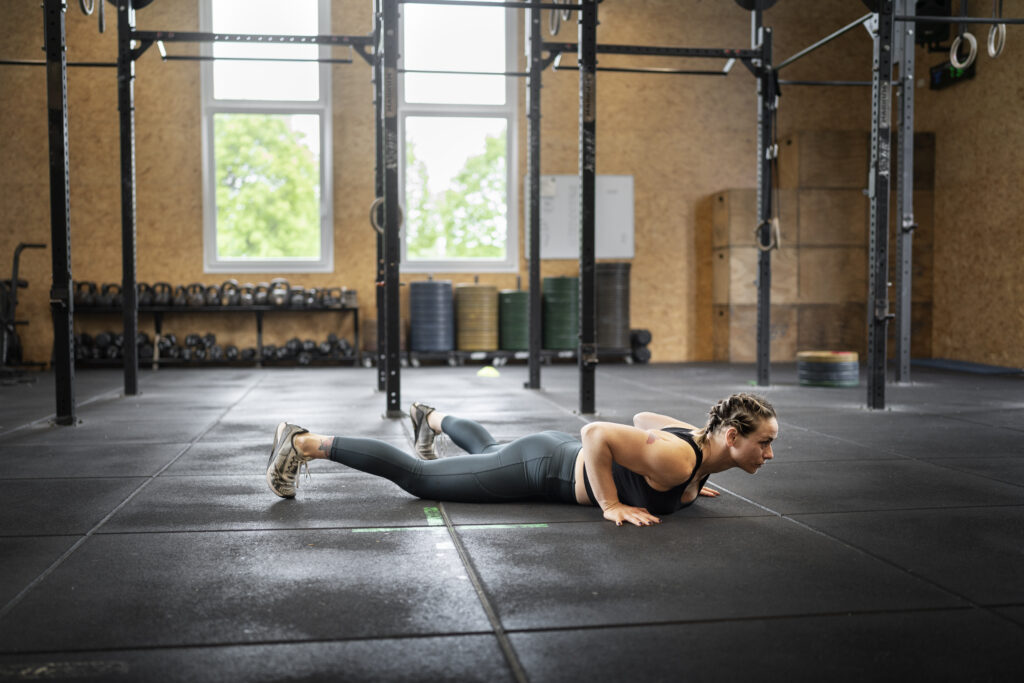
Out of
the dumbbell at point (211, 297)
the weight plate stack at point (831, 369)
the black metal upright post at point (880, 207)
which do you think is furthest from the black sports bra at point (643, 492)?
the dumbbell at point (211, 297)

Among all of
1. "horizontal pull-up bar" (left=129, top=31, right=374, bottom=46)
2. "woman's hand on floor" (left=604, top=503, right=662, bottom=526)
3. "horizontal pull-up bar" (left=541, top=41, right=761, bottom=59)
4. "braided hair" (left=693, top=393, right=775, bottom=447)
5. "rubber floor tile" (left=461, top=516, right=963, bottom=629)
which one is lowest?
"rubber floor tile" (left=461, top=516, right=963, bottom=629)

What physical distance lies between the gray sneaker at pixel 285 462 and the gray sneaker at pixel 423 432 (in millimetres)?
623

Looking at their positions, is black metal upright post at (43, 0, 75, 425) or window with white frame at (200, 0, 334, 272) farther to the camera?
window with white frame at (200, 0, 334, 272)

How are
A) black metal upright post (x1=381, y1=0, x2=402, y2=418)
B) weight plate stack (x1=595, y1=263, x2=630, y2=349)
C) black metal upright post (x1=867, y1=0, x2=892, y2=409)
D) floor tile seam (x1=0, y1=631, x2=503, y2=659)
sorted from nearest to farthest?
floor tile seam (x1=0, y1=631, x2=503, y2=659)
black metal upright post (x1=381, y1=0, x2=402, y2=418)
black metal upright post (x1=867, y1=0, x2=892, y2=409)
weight plate stack (x1=595, y1=263, x2=630, y2=349)

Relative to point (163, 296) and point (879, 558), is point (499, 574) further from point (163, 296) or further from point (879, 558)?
point (163, 296)

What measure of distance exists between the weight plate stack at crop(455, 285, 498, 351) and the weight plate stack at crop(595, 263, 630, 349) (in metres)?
1.23

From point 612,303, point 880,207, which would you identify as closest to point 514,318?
point 612,303

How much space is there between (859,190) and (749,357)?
2321mm

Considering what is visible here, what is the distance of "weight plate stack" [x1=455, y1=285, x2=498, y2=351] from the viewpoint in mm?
10445

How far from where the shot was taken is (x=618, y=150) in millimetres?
11273

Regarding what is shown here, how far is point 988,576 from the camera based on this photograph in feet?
7.91

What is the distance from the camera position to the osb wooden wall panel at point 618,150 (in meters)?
10.3

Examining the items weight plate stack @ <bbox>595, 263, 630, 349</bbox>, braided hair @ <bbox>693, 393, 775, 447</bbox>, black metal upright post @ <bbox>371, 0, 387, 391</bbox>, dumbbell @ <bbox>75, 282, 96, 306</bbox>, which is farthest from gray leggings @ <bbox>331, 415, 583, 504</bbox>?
dumbbell @ <bbox>75, 282, 96, 306</bbox>

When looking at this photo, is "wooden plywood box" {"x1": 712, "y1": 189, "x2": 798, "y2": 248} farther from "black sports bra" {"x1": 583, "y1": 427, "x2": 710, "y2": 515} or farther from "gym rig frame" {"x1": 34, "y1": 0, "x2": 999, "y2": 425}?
"black sports bra" {"x1": 583, "y1": 427, "x2": 710, "y2": 515}
